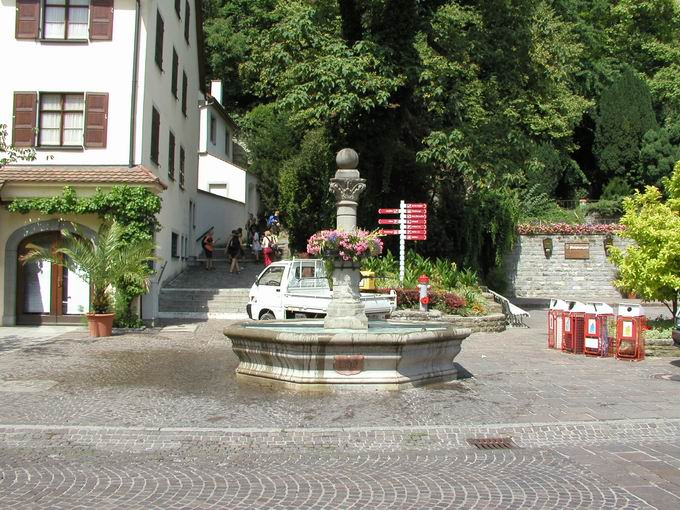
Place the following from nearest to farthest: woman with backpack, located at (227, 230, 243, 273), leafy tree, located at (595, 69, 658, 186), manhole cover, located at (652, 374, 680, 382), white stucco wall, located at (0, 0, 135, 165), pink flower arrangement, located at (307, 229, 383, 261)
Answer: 1. pink flower arrangement, located at (307, 229, 383, 261)
2. manhole cover, located at (652, 374, 680, 382)
3. white stucco wall, located at (0, 0, 135, 165)
4. woman with backpack, located at (227, 230, 243, 273)
5. leafy tree, located at (595, 69, 658, 186)

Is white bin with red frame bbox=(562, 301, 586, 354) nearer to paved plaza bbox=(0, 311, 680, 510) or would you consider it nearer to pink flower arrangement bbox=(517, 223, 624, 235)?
paved plaza bbox=(0, 311, 680, 510)

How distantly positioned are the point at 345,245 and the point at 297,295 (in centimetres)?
603

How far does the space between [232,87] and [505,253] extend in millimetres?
26818

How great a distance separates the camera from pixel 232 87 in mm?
50250

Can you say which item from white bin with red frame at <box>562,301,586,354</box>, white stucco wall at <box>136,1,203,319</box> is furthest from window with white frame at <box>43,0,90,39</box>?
white bin with red frame at <box>562,301,586,354</box>

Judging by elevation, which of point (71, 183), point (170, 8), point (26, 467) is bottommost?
point (26, 467)

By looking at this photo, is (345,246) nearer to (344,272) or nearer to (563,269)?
(344,272)

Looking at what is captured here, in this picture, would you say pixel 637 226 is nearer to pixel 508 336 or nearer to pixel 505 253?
pixel 508 336

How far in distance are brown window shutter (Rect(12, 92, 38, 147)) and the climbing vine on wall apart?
1.86 metres

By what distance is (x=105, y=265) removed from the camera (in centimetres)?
1659

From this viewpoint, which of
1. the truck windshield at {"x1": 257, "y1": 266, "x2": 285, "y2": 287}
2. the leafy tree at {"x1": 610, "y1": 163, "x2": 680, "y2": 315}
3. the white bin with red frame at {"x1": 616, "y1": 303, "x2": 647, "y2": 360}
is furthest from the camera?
the truck windshield at {"x1": 257, "y1": 266, "x2": 285, "y2": 287}

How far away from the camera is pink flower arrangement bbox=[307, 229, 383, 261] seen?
35.1ft

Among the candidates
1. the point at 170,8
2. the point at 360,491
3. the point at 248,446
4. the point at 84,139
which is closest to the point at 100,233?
the point at 84,139

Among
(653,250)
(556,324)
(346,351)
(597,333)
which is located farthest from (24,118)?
(653,250)
